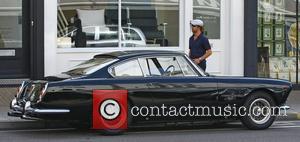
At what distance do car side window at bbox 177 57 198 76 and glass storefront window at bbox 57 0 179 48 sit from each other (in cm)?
506

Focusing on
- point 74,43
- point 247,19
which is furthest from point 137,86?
point 247,19

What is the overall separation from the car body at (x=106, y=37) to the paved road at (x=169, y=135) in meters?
4.44

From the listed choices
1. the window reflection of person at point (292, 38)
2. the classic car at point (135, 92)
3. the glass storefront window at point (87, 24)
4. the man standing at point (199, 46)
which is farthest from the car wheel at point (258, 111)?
the window reflection of person at point (292, 38)

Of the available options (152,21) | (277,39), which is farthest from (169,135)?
(277,39)

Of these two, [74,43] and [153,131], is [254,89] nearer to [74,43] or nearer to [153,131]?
[153,131]

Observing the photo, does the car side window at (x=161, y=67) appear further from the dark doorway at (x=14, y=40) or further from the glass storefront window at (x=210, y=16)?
the glass storefront window at (x=210, y=16)

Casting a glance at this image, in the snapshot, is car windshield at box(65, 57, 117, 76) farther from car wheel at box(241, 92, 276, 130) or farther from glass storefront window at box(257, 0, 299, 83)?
glass storefront window at box(257, 0, 299, 83)

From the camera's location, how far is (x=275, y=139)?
10078mm

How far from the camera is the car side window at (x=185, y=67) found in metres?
10.8

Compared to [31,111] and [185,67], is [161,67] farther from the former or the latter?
[31,111]

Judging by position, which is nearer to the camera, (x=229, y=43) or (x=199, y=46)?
(x=199, y=46)

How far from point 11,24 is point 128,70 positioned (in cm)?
549

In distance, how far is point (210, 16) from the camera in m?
16.4

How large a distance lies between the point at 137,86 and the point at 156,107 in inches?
18.4
